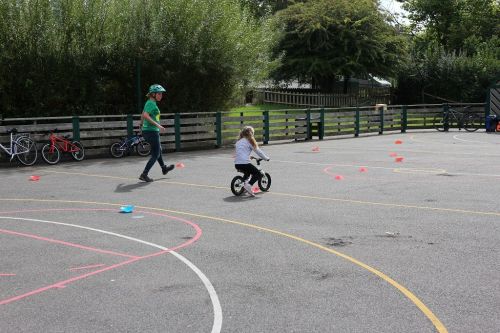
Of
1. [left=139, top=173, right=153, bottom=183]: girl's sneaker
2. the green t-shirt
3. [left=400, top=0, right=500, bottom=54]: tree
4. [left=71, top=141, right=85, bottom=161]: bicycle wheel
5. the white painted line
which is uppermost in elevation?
[left=400, top=0, right=500, bottom=54]: tree

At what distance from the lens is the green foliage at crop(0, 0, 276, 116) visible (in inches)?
704

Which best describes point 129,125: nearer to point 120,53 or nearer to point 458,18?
point 120,53

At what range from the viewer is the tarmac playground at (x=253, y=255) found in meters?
4.96

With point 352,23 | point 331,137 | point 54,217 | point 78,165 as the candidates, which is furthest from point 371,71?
point 54,217

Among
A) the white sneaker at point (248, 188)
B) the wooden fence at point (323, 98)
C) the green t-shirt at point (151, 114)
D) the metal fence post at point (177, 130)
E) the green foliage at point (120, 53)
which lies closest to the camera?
the white sneaker at point (248, 188)

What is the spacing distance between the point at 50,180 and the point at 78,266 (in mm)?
7556

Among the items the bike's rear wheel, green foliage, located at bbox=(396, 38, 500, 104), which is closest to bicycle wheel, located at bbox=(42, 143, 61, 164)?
the bike's rear wheel

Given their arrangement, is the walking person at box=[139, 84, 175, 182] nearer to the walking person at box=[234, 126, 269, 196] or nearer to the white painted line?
the walking person at box=[234, 126, 269, 196]

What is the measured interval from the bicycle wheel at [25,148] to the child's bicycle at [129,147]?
247 cm

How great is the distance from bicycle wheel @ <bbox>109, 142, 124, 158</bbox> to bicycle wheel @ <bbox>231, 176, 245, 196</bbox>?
826cm

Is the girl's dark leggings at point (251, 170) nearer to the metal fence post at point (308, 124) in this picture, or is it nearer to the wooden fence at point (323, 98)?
the metal fence post at point (308, 124)

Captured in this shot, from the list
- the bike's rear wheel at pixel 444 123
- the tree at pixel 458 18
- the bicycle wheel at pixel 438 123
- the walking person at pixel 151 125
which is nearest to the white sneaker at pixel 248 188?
the walking person at pixel 151 125

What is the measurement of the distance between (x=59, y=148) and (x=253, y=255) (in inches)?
463

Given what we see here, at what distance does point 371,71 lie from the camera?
37.5 meters
